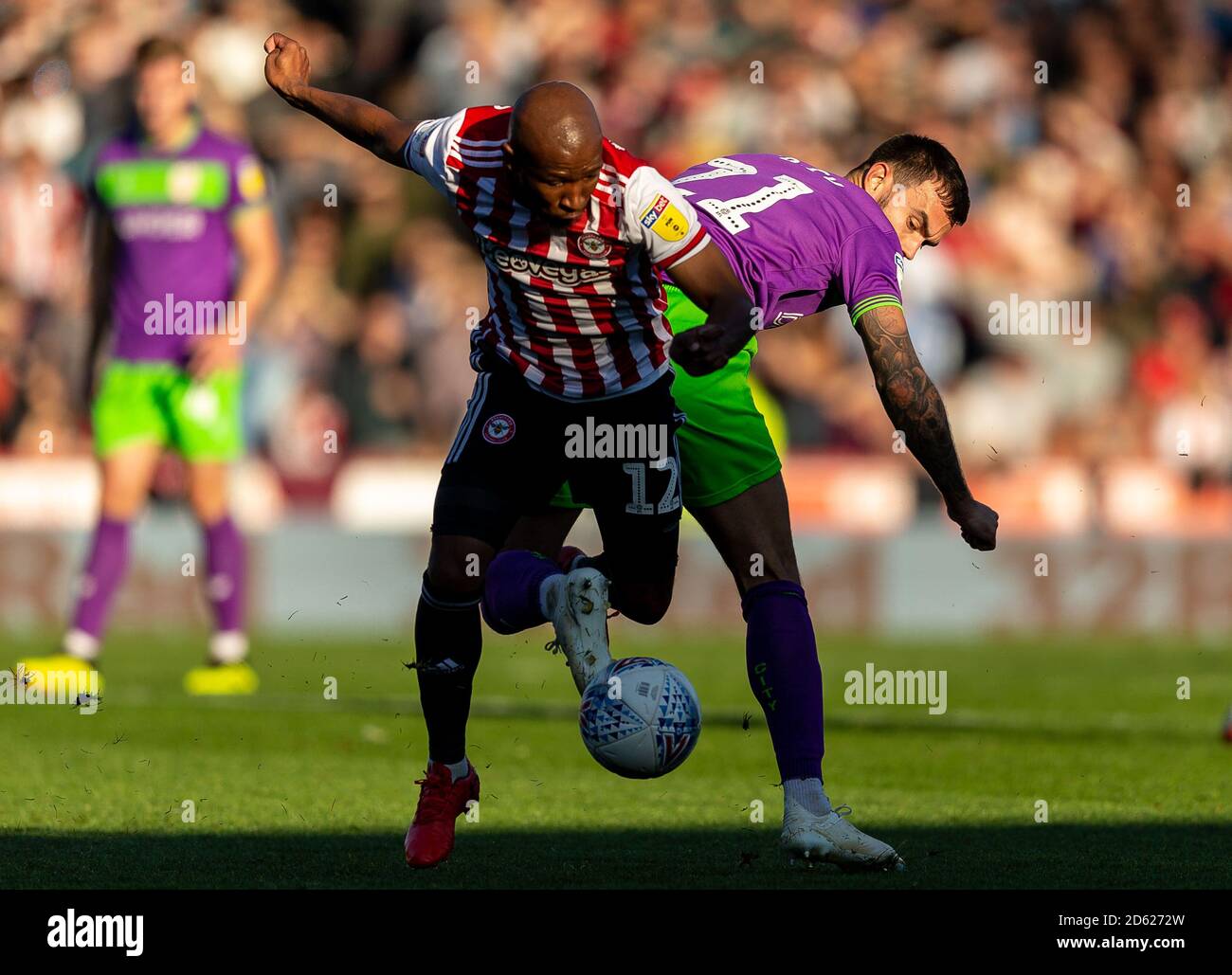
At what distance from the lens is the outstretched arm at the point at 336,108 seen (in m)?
5.91

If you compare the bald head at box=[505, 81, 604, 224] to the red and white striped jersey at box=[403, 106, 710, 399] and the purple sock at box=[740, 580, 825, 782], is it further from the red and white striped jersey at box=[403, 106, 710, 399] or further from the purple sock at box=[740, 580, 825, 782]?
the purple sock at box=[740, 580, 825, 782]

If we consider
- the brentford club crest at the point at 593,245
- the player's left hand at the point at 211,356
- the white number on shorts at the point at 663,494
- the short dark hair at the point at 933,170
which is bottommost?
the white number on shorts at the point at 663,494

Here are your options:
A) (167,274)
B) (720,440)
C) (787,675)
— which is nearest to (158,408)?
(167,274)

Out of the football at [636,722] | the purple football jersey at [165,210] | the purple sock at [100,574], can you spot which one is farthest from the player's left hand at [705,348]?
the purple football jersey at [165,210]

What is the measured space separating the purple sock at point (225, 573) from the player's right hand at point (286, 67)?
15.9 feet

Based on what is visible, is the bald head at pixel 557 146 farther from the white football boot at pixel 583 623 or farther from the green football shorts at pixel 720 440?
the white football boot at pixel 583 623

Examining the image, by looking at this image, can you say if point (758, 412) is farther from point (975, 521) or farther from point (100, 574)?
point (100, 574)

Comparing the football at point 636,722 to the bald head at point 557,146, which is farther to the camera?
the football at point 636,722

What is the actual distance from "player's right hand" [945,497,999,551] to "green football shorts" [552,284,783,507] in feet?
1.80

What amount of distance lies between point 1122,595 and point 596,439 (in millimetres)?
10903

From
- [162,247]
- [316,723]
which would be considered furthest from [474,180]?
[162,247]

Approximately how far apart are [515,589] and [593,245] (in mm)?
1042

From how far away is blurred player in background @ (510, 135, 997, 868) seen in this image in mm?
5836

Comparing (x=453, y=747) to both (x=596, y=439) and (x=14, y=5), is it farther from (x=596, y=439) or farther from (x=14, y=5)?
(x=14, y=5)
